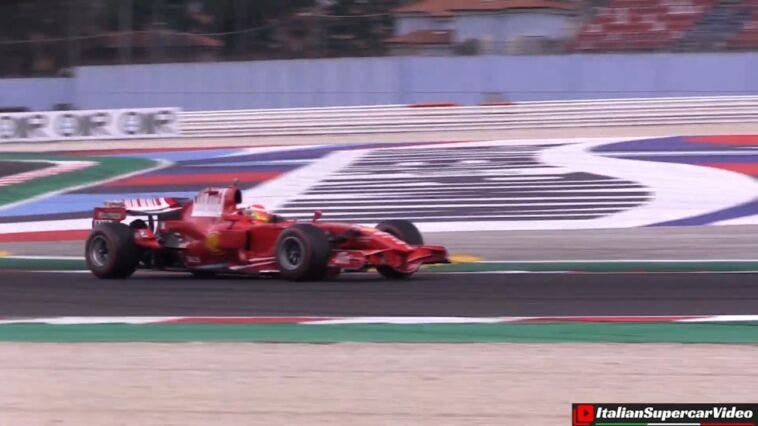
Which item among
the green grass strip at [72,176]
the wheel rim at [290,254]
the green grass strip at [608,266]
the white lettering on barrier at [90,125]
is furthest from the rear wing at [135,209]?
the white lettering on barrier at [90,125]

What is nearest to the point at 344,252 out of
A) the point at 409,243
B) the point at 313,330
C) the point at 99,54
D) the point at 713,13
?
the point at 409,243

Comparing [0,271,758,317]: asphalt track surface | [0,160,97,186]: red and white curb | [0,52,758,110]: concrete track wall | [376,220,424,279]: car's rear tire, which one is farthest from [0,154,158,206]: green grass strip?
[376,220,424,279]: car's rear tire

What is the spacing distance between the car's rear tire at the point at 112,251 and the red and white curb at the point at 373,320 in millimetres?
3003

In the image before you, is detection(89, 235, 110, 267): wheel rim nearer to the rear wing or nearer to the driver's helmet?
the rear wing

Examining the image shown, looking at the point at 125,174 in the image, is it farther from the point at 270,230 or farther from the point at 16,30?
the point at 16,30

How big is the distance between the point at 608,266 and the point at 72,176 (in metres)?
13.4

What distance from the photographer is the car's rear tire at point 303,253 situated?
1191cm

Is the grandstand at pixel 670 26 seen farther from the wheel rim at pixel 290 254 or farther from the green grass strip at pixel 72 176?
the wheel rim at pixel 290 254

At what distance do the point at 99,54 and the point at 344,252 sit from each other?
28437 millimetres

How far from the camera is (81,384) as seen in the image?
280 inches

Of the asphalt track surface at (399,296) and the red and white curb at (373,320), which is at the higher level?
the red and white curb at (373,320)

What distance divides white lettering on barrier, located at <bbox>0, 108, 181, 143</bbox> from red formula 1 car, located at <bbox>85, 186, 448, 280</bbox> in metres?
16.6

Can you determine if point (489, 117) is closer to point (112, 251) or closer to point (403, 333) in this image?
point (112, 251)

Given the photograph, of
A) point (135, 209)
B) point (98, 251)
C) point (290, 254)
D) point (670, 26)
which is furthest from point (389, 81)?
point (290, 254)
